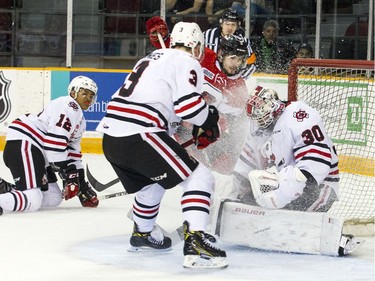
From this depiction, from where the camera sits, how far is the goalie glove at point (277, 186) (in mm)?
4426

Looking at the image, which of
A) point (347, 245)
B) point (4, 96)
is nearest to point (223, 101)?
point (347, 245)

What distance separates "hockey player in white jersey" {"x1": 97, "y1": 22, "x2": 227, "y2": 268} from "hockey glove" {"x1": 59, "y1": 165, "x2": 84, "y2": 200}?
4.30 ft

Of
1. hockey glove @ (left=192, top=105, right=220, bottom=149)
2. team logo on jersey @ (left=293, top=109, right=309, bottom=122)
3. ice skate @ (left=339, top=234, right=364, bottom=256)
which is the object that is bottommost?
ice skate @ (left=339, top=234, right=364, bottom=256)

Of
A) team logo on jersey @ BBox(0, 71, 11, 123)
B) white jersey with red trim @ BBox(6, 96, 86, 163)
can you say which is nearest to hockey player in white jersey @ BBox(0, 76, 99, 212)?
white jersey with red trim @ BBox(6, 96, 86, 163)

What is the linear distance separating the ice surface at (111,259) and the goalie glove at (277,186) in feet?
0.71

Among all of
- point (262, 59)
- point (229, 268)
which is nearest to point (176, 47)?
point (229, 268)

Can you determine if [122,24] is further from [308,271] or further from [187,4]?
[308,271]

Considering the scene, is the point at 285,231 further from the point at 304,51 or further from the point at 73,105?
the point at 304,51

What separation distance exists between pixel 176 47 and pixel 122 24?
475cm

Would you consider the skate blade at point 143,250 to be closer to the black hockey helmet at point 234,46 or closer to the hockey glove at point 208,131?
the hockey glove at point 208,131

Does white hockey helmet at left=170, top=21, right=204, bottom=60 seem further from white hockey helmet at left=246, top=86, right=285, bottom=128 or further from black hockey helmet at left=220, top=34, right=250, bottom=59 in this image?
black hockey helmet at left=220, top=34, right=250, bottom=59

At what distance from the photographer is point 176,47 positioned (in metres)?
4.34

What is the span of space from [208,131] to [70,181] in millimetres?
1550

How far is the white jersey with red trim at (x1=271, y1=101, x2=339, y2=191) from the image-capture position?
4430 mm
